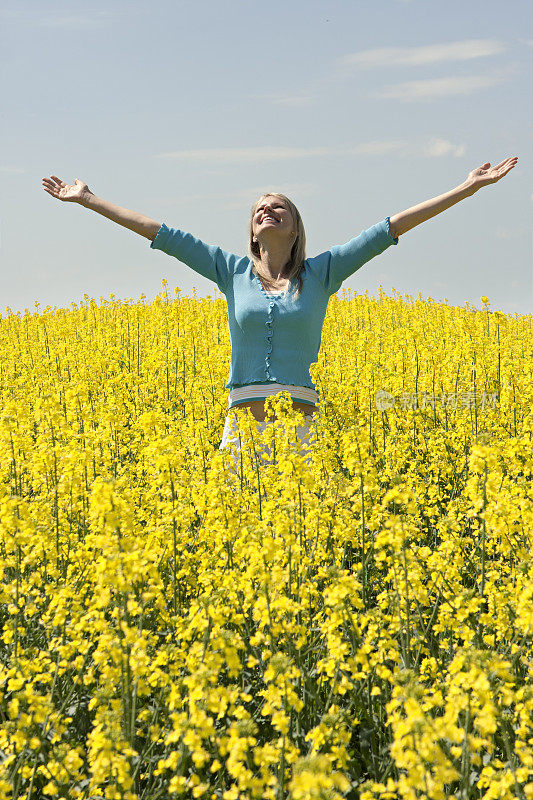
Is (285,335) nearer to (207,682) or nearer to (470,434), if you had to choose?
(470,434)

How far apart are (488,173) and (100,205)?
257 cm

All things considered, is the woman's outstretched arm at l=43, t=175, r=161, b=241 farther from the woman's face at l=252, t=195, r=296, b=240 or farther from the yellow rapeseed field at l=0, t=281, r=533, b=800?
the yellow rapeseed field at l=0, t=281, r=533, b=800

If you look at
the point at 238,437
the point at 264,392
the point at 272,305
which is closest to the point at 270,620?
the point at 238,437

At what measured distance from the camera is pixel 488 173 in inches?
191

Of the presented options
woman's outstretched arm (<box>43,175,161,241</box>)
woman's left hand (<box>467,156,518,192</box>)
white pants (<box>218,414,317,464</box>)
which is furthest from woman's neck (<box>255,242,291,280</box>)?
woman's left hand (<box>467,156,518,192</box>)

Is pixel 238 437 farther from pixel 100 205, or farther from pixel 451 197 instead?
pixel 451 197

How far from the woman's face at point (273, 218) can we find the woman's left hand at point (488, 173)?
1.23 m

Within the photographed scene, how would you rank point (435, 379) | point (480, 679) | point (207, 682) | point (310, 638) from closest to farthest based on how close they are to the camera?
1. point (480, 679)
2. point (207, 682)
3. point (310, 638)
4. point (435, 379)

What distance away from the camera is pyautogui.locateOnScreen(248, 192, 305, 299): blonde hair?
5328mm

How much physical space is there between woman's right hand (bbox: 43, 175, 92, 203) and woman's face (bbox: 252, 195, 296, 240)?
1.17 metres

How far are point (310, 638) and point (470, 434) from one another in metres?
2.62

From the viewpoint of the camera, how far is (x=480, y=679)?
199 centimetres

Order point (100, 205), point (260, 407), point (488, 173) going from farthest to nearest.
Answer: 1. point (260, 407)
2. point (100, 205)
3. point (488, 173)

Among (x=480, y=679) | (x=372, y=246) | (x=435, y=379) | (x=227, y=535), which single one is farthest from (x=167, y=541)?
(x=435, y=379)
